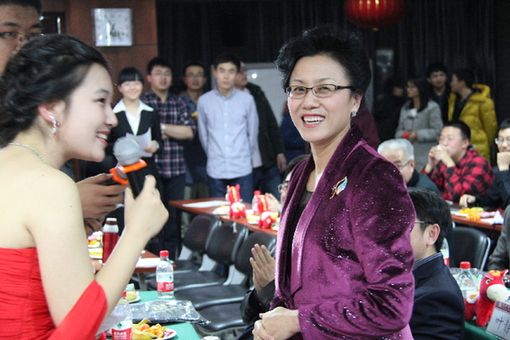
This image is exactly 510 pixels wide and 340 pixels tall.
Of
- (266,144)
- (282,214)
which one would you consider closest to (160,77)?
(266,144)

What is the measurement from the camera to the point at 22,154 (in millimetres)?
1515

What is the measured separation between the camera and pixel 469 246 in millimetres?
3967

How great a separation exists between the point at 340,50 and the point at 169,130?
4.59m

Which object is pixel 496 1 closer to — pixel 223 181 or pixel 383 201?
pixel 223 181

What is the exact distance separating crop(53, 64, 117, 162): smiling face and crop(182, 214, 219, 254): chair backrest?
11.3 feet

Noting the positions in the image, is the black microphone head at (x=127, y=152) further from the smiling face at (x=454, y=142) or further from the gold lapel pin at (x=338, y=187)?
the smiling face at (x=454, y=142)

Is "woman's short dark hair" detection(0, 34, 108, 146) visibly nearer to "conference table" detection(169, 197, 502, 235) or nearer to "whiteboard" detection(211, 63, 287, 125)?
"conference table" detection(169, 197, 502, 235)

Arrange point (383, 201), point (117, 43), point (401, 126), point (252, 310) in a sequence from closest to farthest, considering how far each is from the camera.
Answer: point (383, 201), point (252, 310), point (117, 43), point (401, 126)

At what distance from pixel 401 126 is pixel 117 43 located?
9.69 feet

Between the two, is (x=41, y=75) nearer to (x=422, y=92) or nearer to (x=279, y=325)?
(x=279, y=325)

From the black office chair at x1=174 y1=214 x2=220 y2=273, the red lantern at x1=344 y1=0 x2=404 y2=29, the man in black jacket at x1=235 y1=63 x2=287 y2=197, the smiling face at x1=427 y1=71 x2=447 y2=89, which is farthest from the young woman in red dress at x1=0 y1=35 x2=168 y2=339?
the smiling face at x1=427 y1=71 x2=447 y2=89

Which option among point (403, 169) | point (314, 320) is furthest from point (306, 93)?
point (403, 169)

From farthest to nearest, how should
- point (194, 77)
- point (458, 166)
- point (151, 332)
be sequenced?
point (194, 77)
point (458, 166)
point (151, 332)

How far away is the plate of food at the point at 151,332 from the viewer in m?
2.52
